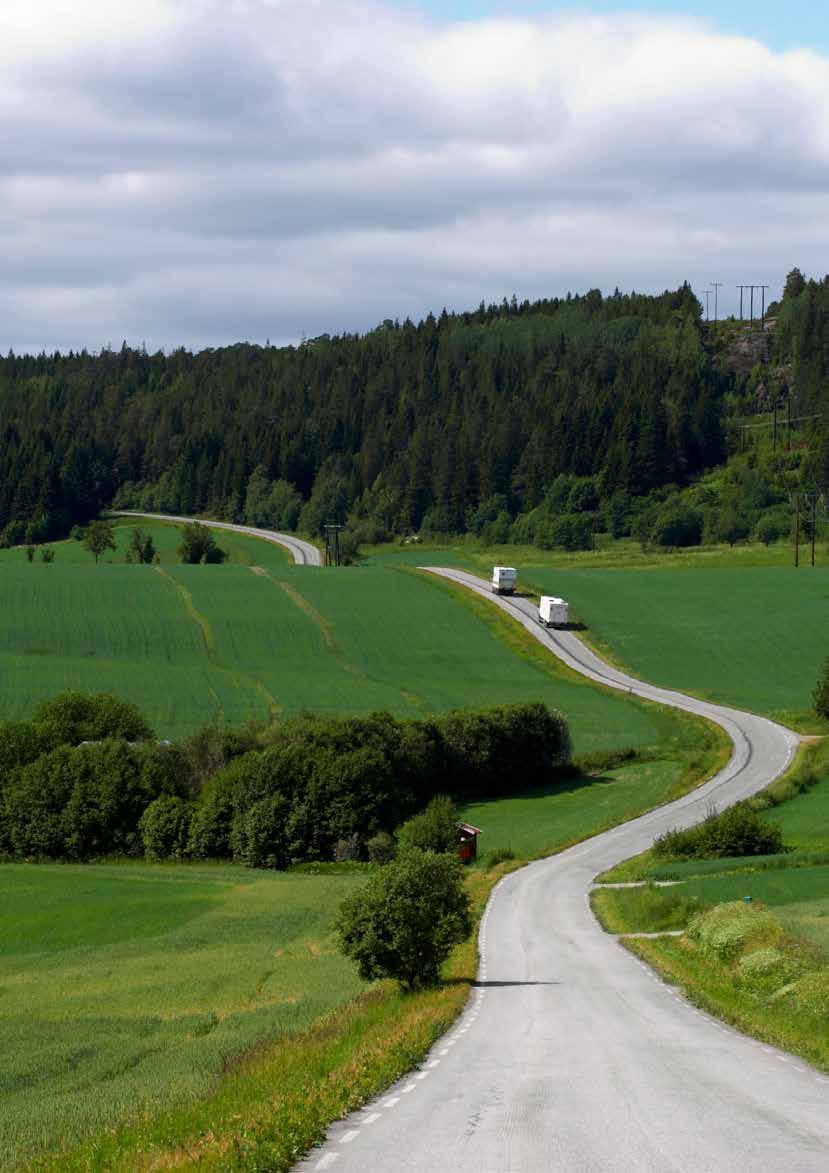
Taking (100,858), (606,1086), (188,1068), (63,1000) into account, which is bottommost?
(100,858)

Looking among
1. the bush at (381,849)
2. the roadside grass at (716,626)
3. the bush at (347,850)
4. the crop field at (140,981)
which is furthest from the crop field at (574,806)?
the roadside grass at (716,626)

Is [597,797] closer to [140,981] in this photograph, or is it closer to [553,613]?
[553,613]

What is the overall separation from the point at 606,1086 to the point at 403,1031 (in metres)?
7.20

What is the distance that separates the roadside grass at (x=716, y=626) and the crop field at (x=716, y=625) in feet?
0.30

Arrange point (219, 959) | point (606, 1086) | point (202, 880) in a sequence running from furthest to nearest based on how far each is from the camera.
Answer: point (202, 880), point (219, 959), point (606, 1086)

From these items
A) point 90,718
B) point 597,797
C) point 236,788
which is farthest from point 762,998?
point 90,718

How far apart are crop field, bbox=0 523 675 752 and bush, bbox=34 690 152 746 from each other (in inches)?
95.9

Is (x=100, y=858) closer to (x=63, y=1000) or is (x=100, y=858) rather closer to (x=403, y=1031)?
(x=63, y=1000)

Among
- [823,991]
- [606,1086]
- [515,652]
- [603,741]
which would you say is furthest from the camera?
[515,652]

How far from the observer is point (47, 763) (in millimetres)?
89312

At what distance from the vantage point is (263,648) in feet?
430

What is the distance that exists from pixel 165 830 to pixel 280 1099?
66.1 meters

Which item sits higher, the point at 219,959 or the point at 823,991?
the point at 823,991

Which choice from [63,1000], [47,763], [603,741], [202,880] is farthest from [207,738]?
[63,1000]
